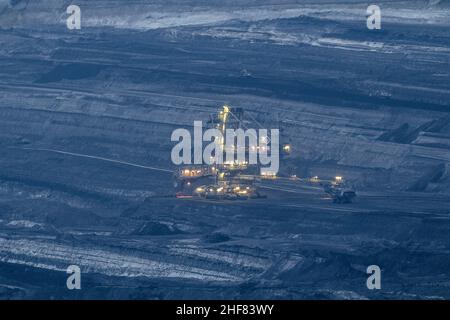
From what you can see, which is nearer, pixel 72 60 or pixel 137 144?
pixel 137 144

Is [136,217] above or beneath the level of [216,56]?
beneath

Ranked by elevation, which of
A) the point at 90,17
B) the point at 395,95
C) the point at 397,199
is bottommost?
the point at 397,199

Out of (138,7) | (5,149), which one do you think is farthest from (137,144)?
(138,7)

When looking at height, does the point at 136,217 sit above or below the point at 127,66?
below

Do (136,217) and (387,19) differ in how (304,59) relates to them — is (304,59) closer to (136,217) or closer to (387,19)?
(387,19)

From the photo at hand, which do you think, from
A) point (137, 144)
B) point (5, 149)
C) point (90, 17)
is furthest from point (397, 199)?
point (90, 17)

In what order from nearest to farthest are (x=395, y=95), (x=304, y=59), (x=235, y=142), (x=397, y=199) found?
(x=397, y=199) < (x=235, y=142) < (x=395, y=95) < (x=304, y=59)
